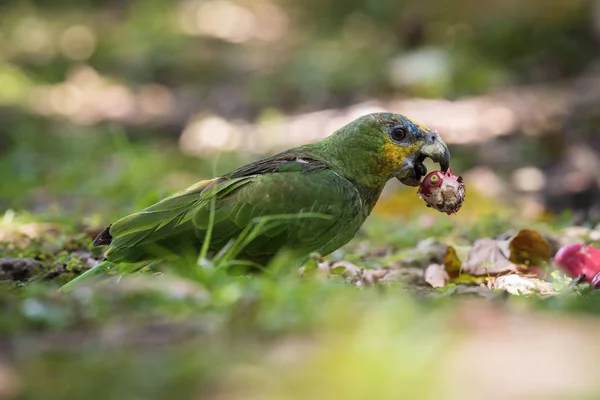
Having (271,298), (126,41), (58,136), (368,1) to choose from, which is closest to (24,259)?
(271,298)

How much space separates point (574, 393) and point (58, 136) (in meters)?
8.55

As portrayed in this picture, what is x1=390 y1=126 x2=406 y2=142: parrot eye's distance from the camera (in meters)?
4.25

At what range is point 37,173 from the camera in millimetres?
8352

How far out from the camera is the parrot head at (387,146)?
4.23 metres

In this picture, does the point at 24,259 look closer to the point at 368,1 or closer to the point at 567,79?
the point at 567,79

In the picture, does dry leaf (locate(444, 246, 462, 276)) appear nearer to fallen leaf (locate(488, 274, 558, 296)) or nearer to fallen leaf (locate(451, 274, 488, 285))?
fallen leaf (locate(451, 274, 488, 285))

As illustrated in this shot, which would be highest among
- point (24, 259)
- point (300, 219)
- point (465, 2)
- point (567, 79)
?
point (465, 2)

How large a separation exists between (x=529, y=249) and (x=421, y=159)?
82 cm

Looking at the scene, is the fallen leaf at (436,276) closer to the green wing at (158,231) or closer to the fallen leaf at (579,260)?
the fallen leaf at (579,260)

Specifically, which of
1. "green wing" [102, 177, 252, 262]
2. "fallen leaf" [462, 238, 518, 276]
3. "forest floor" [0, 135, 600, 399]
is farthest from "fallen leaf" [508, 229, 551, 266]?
"green wing" [102, 177, 252, 262]

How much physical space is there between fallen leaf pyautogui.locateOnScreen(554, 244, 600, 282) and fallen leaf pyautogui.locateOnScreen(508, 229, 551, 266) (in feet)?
0.55

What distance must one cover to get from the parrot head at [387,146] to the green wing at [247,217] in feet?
0.91

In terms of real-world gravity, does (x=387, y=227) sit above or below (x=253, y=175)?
below

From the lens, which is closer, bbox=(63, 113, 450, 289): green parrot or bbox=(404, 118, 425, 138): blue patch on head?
bbox=(63, 113, 450, 289): green parrot
